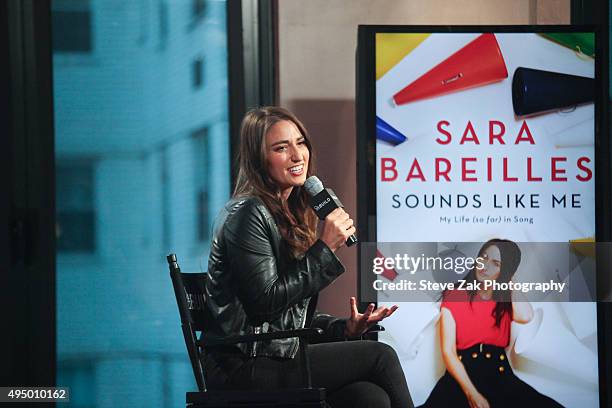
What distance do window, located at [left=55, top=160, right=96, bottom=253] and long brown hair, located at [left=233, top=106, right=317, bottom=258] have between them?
5.16 feet

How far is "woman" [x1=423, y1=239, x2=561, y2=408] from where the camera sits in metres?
3.63

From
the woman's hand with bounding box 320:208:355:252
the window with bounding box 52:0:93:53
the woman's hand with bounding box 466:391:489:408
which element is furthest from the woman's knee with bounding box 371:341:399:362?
the window with bounding box 52:0:93:53

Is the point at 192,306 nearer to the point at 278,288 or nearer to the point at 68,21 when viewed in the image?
the point at 278,288

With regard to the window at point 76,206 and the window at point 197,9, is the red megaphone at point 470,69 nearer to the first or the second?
the window at point 197,9

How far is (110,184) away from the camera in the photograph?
4.18 metres

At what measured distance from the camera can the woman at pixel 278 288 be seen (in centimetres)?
254

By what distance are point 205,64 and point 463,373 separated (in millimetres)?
1702

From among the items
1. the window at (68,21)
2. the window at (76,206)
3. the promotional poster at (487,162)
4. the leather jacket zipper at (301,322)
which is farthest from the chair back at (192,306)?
the window at (68,21)

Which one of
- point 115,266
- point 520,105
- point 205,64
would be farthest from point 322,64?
point 115,266

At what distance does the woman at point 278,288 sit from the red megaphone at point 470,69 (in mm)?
1060

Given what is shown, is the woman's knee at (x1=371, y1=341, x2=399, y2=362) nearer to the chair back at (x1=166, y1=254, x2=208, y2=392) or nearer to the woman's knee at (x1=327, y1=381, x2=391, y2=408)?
the woman's knee at (x1=327, y1=381, x2=391, y2=408)

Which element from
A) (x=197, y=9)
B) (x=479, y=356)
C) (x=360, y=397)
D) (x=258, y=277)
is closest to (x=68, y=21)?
(x=197, y=9)

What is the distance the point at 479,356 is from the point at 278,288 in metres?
1.38

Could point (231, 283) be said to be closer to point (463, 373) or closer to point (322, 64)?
point (463, 373)
